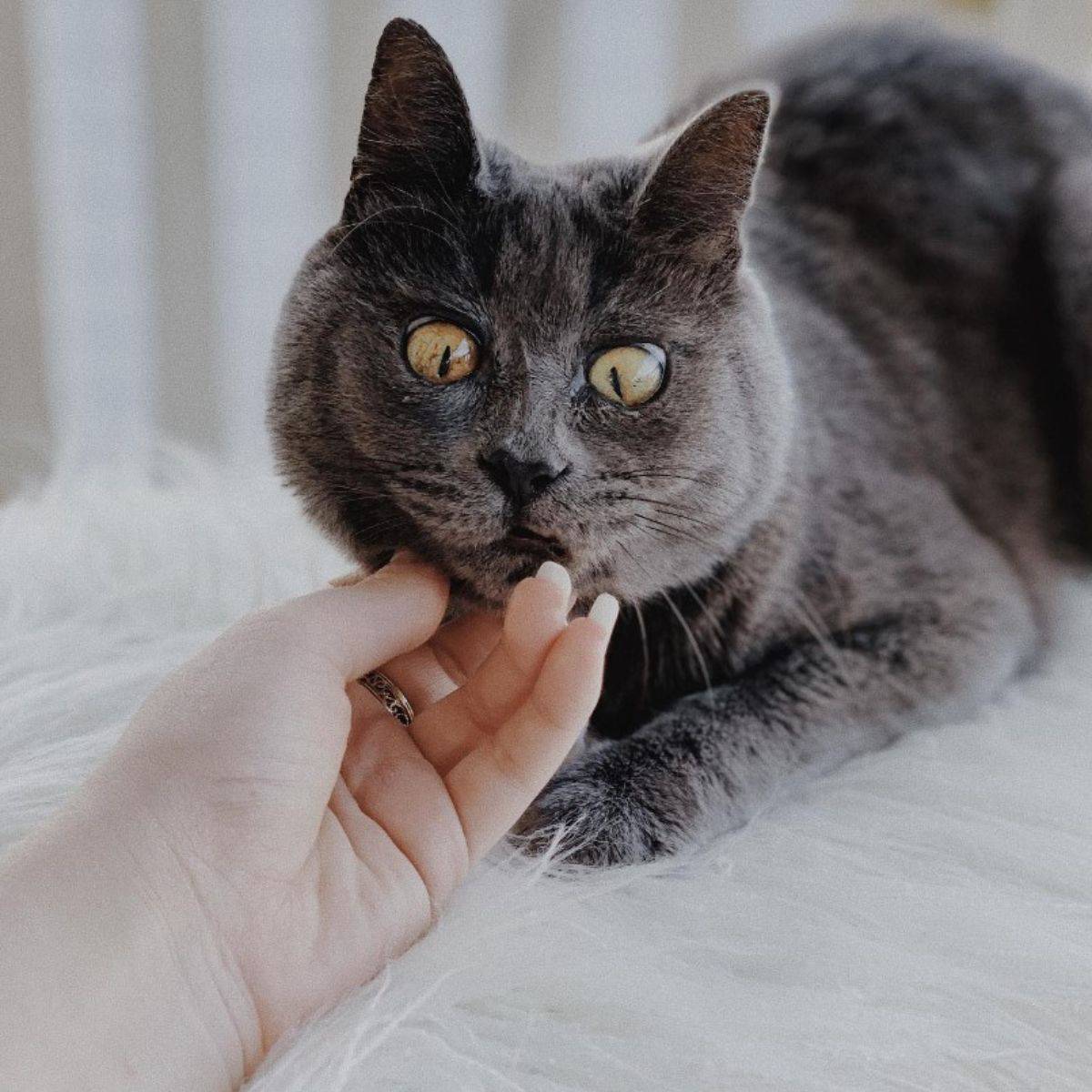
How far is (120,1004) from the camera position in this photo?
51 centimetres

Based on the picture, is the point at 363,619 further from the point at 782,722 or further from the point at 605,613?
the point at 782,722

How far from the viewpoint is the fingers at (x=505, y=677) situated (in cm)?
62

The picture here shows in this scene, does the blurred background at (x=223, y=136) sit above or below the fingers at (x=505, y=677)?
above

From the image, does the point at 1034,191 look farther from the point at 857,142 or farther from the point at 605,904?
the point at 605,904

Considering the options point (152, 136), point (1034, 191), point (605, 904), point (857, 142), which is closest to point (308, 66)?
point (152, 136)

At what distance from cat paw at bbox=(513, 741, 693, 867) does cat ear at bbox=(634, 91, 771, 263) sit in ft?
1.16

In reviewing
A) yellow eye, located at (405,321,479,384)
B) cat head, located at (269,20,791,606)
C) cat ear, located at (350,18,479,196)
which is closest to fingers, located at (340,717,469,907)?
cat head, located at (269,20,791,606)

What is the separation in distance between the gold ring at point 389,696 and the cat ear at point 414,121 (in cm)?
31

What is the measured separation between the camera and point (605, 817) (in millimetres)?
752

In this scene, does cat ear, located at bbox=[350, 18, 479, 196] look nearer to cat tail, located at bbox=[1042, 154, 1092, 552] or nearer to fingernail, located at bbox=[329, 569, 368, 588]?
fingernail, located at bbox=[329, 569, 368, 588]

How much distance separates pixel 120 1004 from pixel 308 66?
1.71 meters

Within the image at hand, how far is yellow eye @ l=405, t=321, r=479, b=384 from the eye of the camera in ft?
2.29

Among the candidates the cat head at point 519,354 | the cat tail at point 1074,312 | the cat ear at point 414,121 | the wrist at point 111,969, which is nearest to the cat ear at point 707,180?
the cat head at point 519,354

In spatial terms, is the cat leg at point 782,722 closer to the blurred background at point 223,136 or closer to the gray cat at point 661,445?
the gray cat at point 661,445
